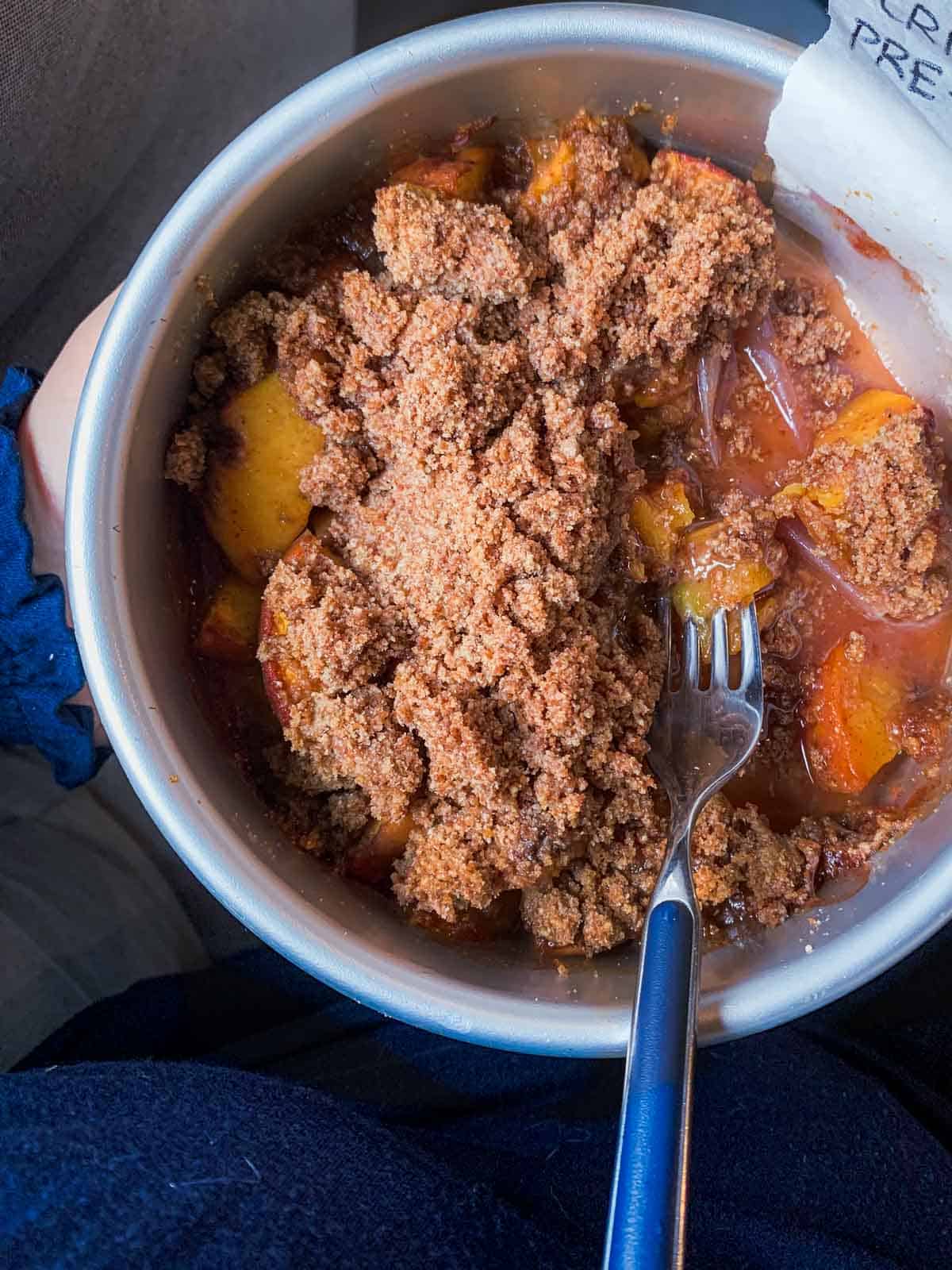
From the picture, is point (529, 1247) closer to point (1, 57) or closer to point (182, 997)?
point (182, 997)

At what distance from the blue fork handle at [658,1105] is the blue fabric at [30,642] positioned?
0.64m

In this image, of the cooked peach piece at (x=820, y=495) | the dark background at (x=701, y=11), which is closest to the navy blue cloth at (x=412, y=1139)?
the cooked peach piece at (x=820, y=495)

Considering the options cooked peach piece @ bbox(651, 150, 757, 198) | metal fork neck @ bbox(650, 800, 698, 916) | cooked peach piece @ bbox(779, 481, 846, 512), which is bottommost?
metal fork neck @ bbox(650, 800, 698, 916)

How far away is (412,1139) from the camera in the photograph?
3.60 ft

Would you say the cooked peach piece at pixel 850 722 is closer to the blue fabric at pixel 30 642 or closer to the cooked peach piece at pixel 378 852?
the cooked peach piece at pixel 378 852

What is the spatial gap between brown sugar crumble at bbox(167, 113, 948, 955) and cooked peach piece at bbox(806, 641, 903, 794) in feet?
0.05

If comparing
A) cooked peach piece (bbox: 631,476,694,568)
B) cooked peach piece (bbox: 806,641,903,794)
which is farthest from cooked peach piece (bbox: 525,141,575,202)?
cooked peach piece (bbox: 806,641,903,794)

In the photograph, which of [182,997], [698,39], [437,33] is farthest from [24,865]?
[698,39]

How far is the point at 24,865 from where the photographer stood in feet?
4.33

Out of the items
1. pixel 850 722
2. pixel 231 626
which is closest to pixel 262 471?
pixel 231 626

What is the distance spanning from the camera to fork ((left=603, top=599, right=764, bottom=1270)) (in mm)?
691

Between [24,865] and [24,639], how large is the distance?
0.44 m

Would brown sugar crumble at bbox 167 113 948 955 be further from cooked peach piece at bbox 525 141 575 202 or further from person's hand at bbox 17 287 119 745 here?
person's hand at bbox 17 287 119 745

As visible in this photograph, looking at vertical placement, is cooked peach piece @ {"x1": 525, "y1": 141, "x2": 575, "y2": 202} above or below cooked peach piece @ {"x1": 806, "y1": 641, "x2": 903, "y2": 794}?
above
